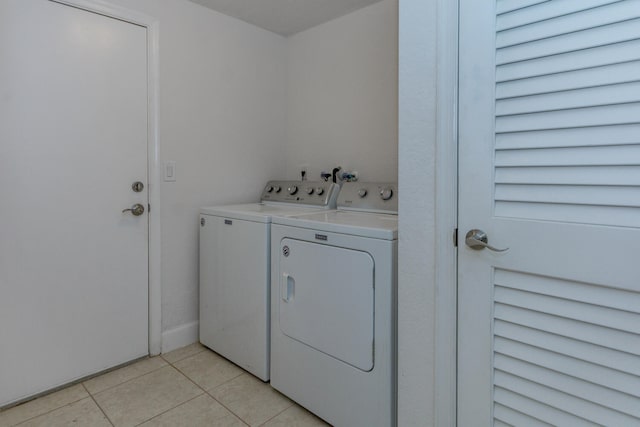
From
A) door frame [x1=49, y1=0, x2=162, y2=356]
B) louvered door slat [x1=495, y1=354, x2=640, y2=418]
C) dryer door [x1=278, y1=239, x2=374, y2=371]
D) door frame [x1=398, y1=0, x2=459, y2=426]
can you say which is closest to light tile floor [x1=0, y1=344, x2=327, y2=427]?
door frame [x1=49, y1=0, x2=162, y2=356]

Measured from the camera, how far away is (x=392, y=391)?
139cm

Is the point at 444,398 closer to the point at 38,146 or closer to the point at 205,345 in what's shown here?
the point at 205,345

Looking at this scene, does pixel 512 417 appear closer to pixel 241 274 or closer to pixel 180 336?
pixel 241 274

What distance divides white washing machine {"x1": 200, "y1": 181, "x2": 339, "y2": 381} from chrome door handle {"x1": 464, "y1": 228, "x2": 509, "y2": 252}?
1.06 meters

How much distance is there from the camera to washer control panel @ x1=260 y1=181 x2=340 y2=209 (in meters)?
2.27

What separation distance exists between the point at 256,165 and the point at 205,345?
138 cm

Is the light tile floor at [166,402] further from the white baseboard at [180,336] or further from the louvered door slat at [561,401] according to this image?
the louvered door slat at [561,401]

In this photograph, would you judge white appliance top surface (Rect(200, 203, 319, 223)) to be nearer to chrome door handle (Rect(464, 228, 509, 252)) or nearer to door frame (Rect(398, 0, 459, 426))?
door frame (Rect(398, 0, 459, 426))

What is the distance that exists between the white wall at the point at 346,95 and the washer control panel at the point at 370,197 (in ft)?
0.86

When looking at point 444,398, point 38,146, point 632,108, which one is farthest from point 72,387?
point 632,108

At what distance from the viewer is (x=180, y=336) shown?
2.36 metres

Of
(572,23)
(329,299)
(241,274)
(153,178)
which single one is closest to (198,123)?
(153,178)

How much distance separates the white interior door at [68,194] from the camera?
68.0 inches

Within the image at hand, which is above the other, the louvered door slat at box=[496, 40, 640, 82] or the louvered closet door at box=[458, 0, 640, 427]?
the louvered door slat at box=[496, 40, 640, 82]
